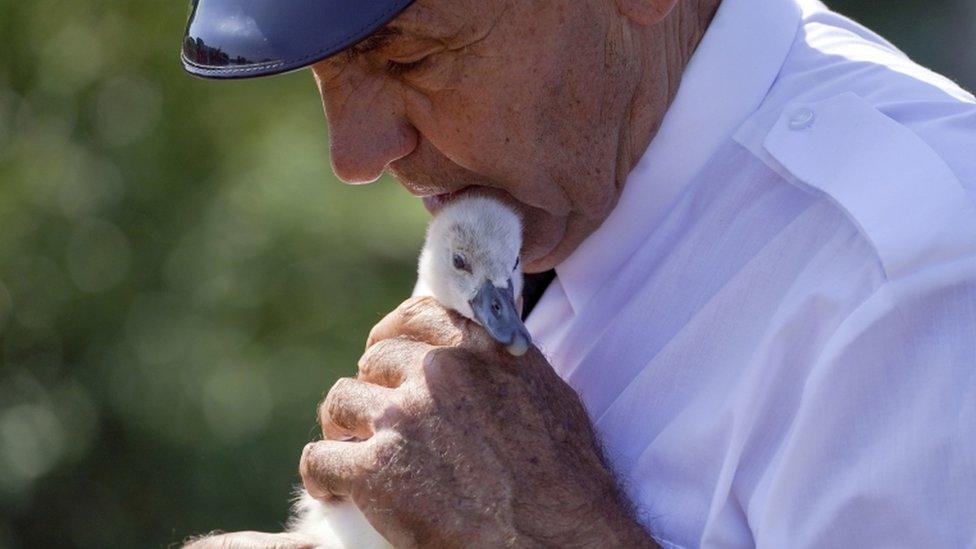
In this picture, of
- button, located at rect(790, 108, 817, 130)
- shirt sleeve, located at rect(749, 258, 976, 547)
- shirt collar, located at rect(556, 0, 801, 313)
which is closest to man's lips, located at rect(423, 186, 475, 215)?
shirt collar, located at rect(556, 0, 801, 313)

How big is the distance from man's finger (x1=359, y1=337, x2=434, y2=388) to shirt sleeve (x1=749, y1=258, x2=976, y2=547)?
530mm

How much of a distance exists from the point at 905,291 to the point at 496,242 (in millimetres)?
676

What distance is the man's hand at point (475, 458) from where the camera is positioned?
1591 millimetres

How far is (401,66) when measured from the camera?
5.75 ft

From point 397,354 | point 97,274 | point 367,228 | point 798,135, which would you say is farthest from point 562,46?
point 97,274

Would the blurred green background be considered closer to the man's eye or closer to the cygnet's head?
the cygnet's head

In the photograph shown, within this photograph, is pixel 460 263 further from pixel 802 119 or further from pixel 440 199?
pixel 802 119

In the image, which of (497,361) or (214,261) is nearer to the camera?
(497,361)

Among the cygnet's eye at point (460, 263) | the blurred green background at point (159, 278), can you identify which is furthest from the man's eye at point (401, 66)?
the blurred green background at point (159, 278)

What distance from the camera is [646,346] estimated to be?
5.81 feet

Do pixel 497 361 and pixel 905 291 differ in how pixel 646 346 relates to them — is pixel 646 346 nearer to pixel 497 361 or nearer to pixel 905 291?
A: pixel 497 361

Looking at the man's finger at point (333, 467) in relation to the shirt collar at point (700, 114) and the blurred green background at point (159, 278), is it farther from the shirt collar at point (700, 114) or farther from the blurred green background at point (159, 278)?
the blurred green background at point (159, 278)

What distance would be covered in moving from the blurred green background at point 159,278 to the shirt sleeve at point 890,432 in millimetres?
3190

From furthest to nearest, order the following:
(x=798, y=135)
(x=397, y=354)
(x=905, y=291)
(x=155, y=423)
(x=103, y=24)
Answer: (x=103, y=24), (x=155, y=423), (x=397, y=354), (x=798, y=135), (x=905, y=291)
